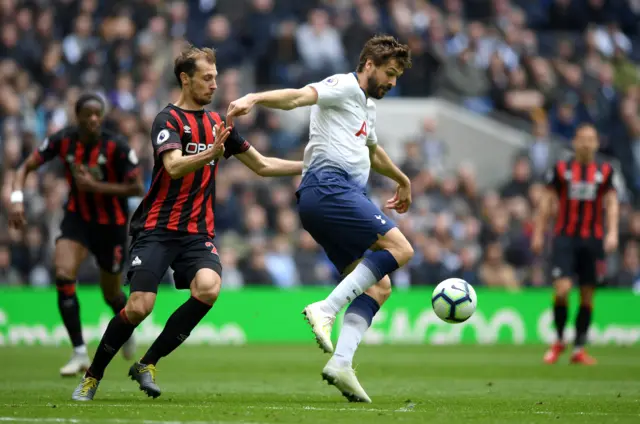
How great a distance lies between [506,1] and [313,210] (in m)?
19.2

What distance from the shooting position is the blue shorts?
8055mm

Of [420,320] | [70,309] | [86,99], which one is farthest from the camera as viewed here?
[420,320]

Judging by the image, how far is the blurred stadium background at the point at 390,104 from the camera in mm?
18922

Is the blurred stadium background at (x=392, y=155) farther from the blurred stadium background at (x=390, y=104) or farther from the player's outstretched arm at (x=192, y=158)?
the player's outstretched arm at (x=192, y=158)

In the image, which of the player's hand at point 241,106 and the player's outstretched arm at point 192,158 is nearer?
the player's hand at point 241,106

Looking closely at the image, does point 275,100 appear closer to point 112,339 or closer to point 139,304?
point 139,304

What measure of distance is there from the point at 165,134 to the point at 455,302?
251 centimetres

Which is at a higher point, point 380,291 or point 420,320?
point 380,291

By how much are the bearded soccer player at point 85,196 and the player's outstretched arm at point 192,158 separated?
119 inches

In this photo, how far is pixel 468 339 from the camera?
1802 cm

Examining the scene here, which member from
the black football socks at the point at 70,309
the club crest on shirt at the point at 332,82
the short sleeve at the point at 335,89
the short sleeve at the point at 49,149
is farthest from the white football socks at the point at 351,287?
the short sleeve at the point at 49,149

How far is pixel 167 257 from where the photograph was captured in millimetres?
8109

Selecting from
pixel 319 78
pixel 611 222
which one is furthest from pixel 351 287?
pixel 319 78

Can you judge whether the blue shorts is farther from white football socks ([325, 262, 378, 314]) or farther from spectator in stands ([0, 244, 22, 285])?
spectator in stands ([0, 244, 22, 285])
